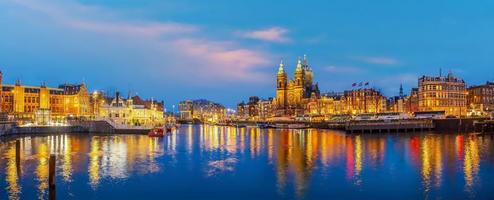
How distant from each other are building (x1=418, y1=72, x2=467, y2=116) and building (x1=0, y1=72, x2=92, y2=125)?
10527 centimetres

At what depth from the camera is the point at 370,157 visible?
5944 cm

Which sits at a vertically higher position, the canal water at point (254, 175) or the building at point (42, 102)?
the building at point (42, 102)

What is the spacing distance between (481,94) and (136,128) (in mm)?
125158

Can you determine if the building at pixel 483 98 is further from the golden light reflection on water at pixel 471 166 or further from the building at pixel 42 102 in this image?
the building at pixel 42 102

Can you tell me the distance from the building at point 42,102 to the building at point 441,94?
4144 inches

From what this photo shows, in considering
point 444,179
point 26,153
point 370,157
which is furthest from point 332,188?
point 26,153

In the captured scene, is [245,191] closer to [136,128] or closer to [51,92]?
[136,128]

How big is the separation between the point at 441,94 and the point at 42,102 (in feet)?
412

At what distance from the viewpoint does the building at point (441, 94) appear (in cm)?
16262

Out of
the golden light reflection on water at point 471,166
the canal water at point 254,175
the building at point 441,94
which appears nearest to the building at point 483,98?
the building at point 441,94

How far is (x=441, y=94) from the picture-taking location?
163 m

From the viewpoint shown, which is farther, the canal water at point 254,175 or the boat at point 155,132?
the boat at point 155,132

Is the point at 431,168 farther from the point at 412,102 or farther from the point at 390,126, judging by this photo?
the point at 412,102

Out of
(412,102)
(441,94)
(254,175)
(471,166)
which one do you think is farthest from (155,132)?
(412,102)
